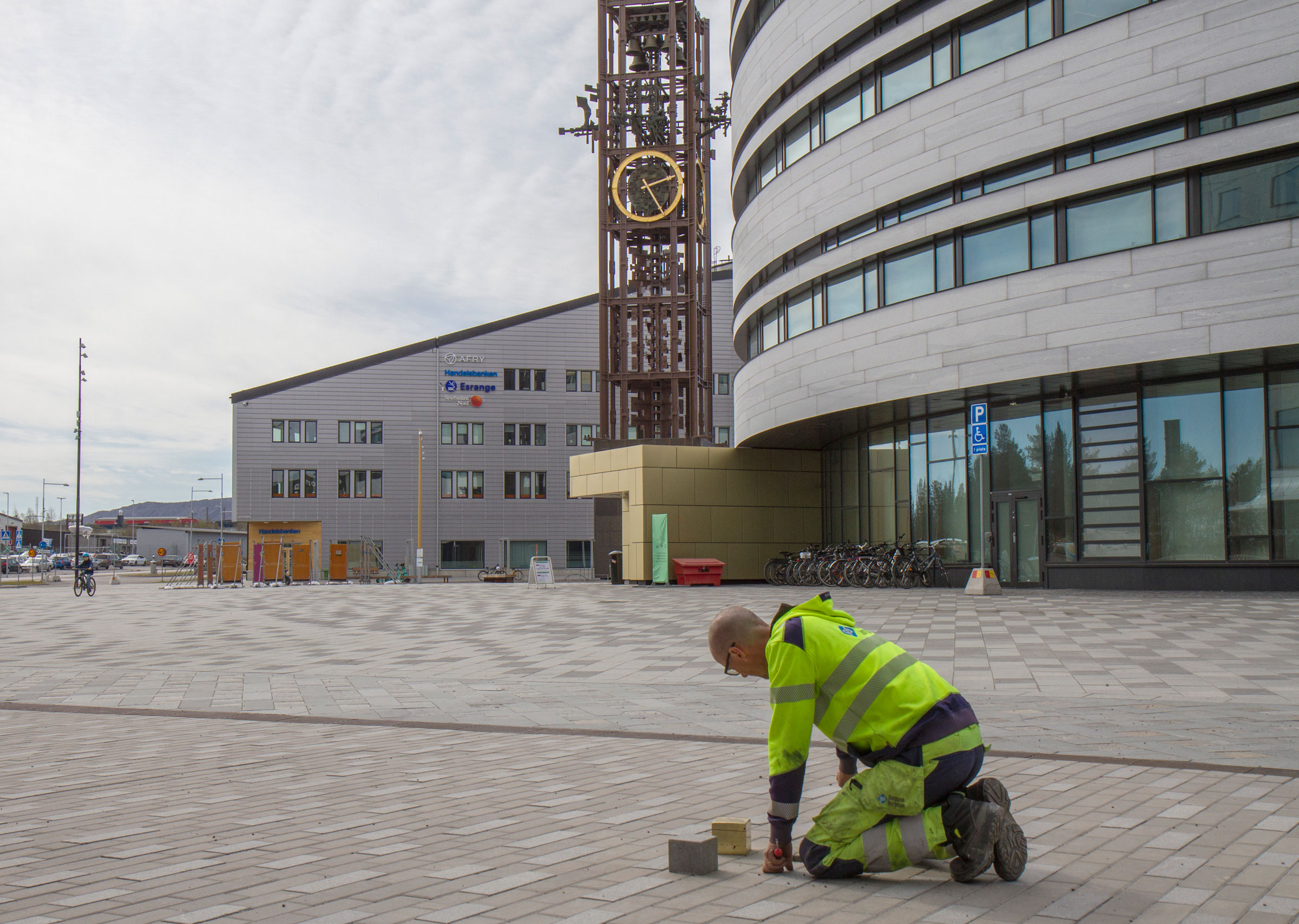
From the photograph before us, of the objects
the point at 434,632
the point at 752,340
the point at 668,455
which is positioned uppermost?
the point at 752,340

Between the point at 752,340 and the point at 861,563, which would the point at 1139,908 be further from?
the point at 752,340

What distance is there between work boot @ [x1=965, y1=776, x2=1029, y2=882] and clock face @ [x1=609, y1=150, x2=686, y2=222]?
4097cm

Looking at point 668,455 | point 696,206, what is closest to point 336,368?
point 696,206

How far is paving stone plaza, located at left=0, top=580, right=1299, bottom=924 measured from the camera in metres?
3.79

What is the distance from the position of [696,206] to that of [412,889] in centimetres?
4168

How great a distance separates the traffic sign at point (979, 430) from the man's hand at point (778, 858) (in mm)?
17541

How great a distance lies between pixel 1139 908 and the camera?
11.7 feet

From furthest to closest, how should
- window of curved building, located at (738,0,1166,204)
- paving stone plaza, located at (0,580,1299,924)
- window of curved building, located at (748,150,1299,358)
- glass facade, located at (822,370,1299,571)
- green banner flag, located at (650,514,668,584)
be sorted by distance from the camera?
green banner flag, located at (650,514,668,584) < window of curved building, located at (738,0,1166,204) < glass facade, located at (822,370,1299,571) < window of curved building, located at (748,150,1299,358) < paving stone plaza, located at (0,580,1299,924)

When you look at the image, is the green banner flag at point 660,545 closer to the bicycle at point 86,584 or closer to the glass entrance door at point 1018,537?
the glass entrance door at point 1018,537

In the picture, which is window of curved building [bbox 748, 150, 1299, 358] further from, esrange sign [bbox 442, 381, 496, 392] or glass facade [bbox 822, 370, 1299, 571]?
esrange sign [bbox 442, 381, 496, 392]

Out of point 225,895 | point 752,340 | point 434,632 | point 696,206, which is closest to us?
point 225,895

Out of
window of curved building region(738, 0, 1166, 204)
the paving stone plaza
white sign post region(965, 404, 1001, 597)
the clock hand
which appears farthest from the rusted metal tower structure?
the paving stone plaza

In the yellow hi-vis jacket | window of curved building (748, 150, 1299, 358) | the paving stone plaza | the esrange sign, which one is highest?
the esrange sign

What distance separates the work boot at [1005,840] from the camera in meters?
3.83
